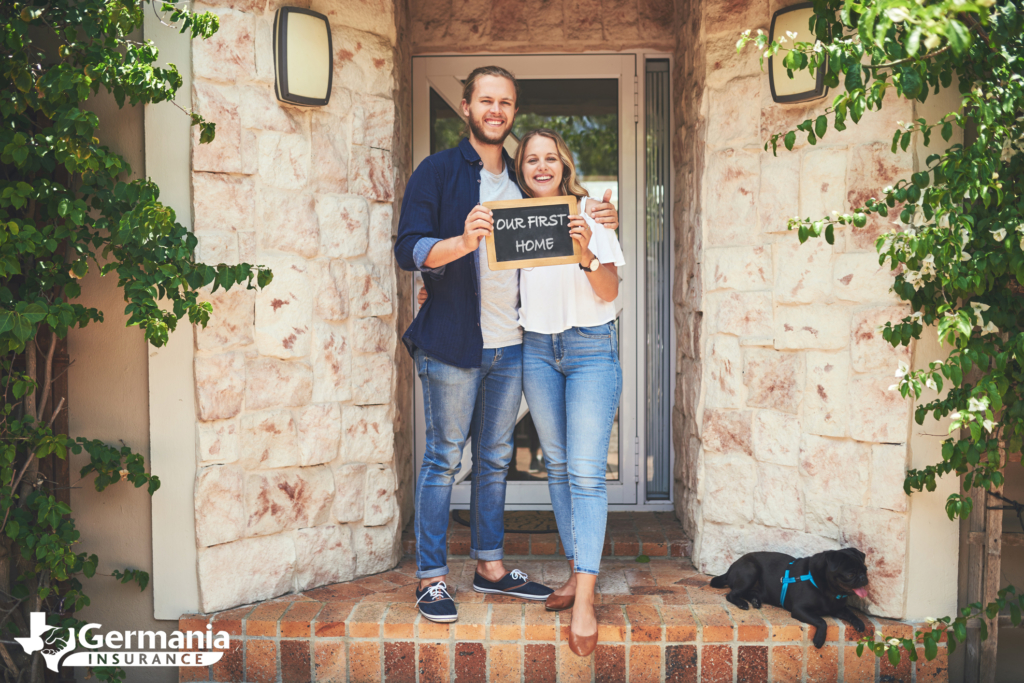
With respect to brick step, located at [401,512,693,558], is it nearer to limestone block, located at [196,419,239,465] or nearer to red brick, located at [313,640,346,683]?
red brick, located at [313,640,346,683]

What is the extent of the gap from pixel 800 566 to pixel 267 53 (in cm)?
284

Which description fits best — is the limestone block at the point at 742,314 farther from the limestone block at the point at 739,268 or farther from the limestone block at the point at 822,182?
the limestone block at the point at 822,182

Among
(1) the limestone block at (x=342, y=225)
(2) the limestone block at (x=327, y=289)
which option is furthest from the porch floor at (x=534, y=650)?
(1) the limestone block at (x=342, y=225)

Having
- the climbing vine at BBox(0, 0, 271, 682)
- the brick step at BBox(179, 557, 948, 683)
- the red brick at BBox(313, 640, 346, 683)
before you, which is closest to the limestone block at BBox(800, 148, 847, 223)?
the brick step at BBox(179, 557, 948, 683)

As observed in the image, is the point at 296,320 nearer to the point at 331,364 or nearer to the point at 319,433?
the point at 331,364

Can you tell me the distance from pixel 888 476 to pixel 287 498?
2.34 meters

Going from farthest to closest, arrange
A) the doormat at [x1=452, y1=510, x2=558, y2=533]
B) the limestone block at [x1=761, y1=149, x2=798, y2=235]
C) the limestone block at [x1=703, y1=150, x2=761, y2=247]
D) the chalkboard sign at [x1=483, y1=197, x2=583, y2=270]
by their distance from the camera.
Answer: the doormat at [x1=452, y1=510, x2=558, y2=533] < the limestone block at [x1=703, y1=150, x2=761, y2=247] < the limestone block at [x1=761, y1=149, x2=798, y2=235] < the chalkboard sign at [x1=483, y1=197, x2=583, y2=270]

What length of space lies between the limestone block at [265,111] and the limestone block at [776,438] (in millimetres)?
2251

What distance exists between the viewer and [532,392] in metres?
2.74

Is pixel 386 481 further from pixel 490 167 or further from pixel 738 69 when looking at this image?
pixel 738 69

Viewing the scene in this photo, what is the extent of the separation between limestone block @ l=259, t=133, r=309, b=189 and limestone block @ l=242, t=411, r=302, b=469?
0.92 meters

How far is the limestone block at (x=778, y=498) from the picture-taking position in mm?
2945

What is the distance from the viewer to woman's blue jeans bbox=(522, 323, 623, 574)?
2.63 metres

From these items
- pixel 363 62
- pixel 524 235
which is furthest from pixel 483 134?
pixel 363 62
